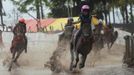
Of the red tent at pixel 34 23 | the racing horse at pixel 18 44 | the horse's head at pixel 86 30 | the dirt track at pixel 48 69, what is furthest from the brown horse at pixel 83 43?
the red tent at pixel 34 23

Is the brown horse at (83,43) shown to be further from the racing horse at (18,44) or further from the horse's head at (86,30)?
the racing horse at (18,44)

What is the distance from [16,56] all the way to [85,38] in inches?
188

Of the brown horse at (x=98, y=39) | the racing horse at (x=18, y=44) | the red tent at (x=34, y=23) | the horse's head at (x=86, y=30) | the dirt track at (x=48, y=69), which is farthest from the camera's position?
the red tent at (x=34, y=23)

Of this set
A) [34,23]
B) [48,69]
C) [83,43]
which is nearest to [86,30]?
[83,43]

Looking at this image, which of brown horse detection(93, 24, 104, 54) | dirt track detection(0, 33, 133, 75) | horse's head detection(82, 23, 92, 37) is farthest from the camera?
brown horse detection(93, 24, 104, 54)

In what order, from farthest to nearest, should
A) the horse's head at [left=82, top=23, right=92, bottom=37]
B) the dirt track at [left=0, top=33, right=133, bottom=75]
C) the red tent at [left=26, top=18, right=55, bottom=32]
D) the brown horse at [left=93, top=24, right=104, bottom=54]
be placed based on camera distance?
the red tent at [left=26, top=18, right=55, bottom=32] < the brown horse at [left=93, top=24, right=104, bottom=54] < the dirt track at [left=0, top=33, right=133, bottom=75] < the horse's head at [left=82, top=23, right=92, bottom=37]

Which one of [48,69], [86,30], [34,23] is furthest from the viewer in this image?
[34,23]

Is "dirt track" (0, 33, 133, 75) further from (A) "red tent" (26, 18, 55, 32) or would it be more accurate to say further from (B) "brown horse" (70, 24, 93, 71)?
(A) "red tent" (26, 18, 55, 32)

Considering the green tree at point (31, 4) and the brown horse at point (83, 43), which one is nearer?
the brown horse at point (83, 43)

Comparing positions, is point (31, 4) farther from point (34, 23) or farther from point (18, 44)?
point (18, 44)

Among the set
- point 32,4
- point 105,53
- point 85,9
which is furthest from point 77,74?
point 32,4

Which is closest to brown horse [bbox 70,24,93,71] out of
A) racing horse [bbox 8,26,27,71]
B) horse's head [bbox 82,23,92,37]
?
horse's head [bbox 82,23,92,37]

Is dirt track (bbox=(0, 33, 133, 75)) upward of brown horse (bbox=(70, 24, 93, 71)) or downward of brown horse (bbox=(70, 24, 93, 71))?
downward

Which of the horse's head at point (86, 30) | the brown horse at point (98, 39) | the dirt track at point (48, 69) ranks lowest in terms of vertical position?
the dirt track at point (48, 69)
